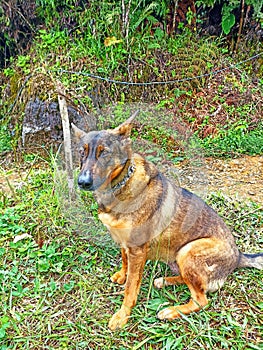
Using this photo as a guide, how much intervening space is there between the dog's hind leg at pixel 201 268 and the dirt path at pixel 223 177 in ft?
5.57

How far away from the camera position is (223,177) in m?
4.96

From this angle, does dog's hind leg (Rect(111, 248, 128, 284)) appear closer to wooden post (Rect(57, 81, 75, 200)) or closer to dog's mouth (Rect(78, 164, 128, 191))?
dog's mouth (Rect(78, 164, 128, 191))

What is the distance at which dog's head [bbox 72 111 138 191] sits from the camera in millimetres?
2379

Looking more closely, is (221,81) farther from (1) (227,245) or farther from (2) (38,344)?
(2) (38,344)

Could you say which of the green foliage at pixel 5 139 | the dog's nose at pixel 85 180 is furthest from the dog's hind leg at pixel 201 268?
the green foliage at pixel 5 139

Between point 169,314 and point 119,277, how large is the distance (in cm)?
59

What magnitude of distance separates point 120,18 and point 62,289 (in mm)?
4881

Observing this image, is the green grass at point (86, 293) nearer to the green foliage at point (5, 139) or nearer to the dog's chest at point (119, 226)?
the dog's chest at point (119, 226)

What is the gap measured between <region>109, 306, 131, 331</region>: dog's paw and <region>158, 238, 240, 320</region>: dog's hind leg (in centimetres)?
26

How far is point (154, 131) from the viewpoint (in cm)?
570

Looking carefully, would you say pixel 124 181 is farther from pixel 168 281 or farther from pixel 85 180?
pixel 168 281

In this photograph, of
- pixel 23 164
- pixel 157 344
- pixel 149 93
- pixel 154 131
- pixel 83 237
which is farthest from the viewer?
pixel 149 93

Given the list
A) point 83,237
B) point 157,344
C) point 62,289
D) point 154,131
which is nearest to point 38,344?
point 62,289

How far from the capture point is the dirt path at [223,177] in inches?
179
